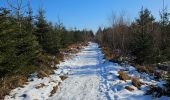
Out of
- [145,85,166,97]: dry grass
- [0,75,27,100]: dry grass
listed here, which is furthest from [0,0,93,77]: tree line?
[145,85,166,97]: dry grass

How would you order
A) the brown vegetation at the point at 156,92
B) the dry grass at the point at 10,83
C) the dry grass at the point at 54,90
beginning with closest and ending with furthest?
the brown vegetation at the point at 156,92
the dry grass at the point at 10,83
the dry grass at the point at 54,90

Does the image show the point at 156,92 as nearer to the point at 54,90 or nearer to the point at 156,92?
the point at 156,92

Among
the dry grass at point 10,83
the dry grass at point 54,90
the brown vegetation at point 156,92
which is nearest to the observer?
the brown vegetation at point 156,92

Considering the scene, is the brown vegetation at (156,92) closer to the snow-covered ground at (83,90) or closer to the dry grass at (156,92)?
the dry grass at (156,92)

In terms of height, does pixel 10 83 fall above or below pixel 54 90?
above

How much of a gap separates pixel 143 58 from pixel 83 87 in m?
11.6

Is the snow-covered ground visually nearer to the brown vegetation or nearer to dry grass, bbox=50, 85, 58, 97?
dry grass, bbox=50, 85, 58, 97

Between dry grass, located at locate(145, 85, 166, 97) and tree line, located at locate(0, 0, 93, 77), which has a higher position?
tree line, located at locate(0, 0, 93, 77)

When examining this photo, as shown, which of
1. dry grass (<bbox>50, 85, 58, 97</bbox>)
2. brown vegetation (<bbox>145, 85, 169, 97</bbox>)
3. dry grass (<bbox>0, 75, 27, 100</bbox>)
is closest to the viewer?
brown vegetation (<bbox>145, 85, 169, 97</bbox>)

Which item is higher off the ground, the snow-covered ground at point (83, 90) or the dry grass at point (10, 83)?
the dry grass at point (10, 83)

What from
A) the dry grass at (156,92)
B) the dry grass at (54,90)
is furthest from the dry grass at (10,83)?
the dry grass at (156,92)

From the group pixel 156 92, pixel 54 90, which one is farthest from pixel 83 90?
pixel 156 92

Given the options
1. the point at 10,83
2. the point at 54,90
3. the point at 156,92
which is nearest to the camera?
the point at 156,92

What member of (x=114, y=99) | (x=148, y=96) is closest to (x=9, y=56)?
(x=114, y=99)
